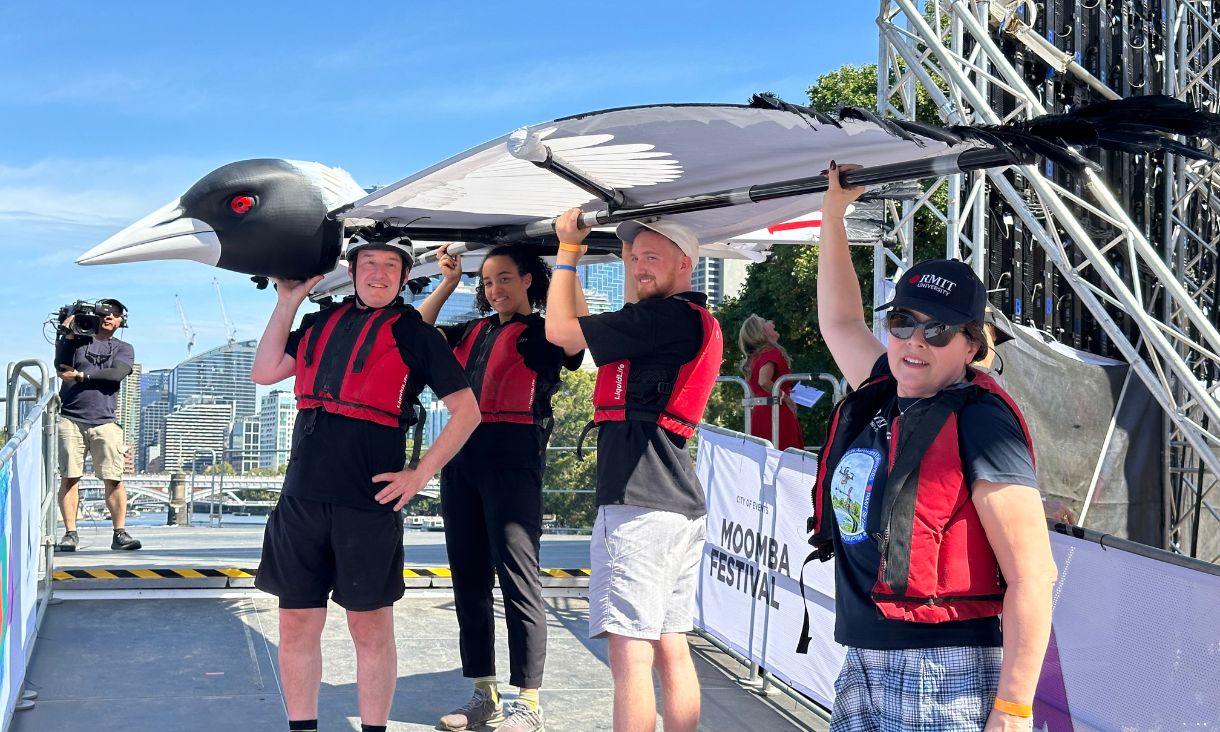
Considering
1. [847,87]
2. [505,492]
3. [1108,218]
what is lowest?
[505,492]

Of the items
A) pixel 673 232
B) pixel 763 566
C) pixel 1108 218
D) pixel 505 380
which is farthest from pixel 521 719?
pixel 1108 218

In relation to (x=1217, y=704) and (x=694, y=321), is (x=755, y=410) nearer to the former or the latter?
(x=694, y=321)

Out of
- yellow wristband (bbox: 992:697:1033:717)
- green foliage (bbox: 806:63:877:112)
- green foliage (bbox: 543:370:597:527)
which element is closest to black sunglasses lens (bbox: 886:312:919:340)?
yellow wristband (bbox: 992:697:1033:717)

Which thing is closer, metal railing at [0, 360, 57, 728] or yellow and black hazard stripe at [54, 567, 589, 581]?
metal railing at [0, 360, 57, 728]

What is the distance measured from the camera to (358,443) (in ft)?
12.6

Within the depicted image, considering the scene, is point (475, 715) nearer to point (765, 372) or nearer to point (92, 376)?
point (765, 372)

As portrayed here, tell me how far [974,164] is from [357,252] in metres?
2.24

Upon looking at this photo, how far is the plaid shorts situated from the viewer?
2172 millimetres

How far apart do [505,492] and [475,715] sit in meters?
0.98

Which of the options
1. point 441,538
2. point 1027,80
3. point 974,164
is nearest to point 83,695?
point 974,164

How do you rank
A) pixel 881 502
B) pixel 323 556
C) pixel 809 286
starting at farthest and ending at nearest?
pixel 809 286 → pixel 323 556 → pixel 881 502

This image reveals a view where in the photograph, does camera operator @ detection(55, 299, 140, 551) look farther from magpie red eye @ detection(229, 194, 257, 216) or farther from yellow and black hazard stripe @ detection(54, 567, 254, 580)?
magpie red eye @ detection(229, 194, 257, 216)

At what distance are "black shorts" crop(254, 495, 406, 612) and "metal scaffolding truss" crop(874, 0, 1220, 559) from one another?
415cm

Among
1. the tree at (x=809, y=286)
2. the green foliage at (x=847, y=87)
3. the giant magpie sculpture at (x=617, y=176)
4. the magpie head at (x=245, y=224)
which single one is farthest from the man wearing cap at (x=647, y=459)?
the green foliage at (x=847, y=87)
